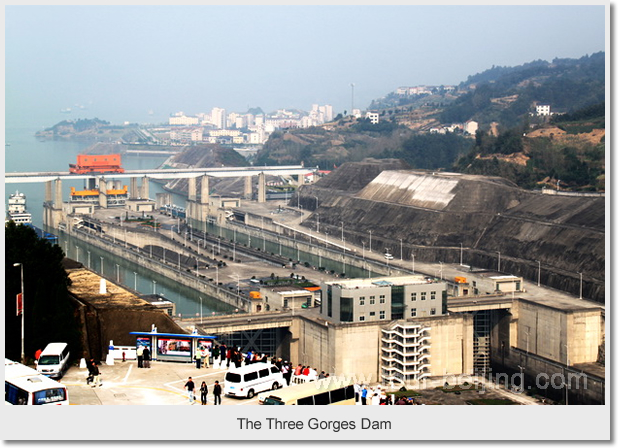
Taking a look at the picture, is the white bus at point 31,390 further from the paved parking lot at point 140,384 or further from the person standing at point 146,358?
the person standing at point 146,358

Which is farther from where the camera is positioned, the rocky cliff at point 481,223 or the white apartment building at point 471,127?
the white apartment building at point 471,127

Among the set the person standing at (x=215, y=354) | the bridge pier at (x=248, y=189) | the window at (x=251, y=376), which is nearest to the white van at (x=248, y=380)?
the window at (x=251, y=376)

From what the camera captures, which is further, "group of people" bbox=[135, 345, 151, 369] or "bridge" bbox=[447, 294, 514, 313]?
"bridge" bbox=[447, 294, 514, 313]

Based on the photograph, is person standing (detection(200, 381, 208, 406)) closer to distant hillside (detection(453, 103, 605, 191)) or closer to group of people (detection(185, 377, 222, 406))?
group of people (detection(185, 377, 222, 406))

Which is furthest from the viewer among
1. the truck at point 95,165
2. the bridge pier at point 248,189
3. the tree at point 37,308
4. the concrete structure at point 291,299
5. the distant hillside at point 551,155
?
the bridge pier at point 248,189

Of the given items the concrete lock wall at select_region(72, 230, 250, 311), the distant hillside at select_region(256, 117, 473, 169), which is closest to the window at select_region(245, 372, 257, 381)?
the concrete lock wall at select_region(72, 230, 250, 311)

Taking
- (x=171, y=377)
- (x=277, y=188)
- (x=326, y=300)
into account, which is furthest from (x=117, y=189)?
(x=171, y=377)
